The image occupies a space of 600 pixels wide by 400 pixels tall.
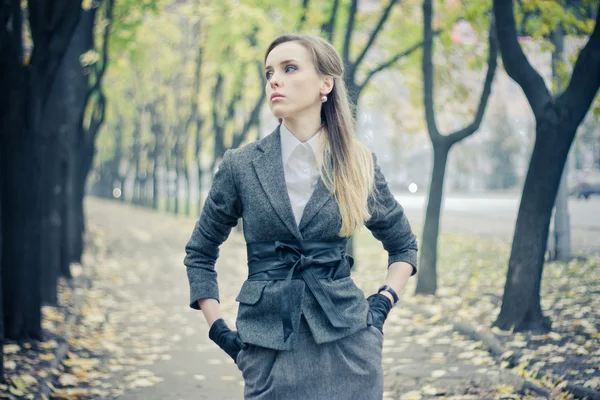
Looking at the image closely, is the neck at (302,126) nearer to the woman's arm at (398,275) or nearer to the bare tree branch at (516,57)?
the woman's arm at (398,275)

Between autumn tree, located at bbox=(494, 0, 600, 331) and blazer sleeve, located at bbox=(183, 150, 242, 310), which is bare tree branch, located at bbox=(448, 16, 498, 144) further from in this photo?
blazer sleeve, located at bbox=(183, 150, 242, 310)

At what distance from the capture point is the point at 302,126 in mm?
2906

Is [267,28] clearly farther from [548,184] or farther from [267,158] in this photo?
[267,158]

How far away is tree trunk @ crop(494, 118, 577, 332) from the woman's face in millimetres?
5414

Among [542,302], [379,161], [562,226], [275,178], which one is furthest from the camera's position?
[562,226]

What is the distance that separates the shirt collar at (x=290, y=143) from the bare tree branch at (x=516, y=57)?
18.3 feet

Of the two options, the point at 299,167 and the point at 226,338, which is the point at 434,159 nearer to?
the point at 299,167

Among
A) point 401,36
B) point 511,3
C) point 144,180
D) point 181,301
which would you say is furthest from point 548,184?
point 144,180

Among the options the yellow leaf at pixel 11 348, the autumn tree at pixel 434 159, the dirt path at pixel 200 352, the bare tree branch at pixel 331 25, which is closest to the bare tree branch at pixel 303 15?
the bare tree branch at pixel 331 25

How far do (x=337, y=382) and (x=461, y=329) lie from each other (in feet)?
20.3

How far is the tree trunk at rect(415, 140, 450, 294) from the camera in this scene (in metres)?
11.0

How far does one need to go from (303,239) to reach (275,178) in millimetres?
257

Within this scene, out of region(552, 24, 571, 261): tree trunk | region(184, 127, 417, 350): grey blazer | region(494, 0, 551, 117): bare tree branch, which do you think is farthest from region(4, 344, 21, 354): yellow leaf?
region(552, 24, 571, 261): tree trunk

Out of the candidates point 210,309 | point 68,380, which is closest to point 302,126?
point 210,309
